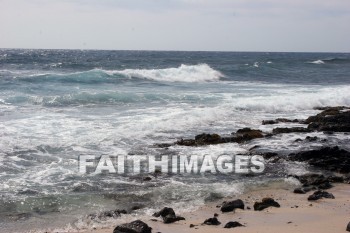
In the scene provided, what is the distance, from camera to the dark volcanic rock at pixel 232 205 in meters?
8.84

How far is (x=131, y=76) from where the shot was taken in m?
41.1

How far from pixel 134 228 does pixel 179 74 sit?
36360 mm

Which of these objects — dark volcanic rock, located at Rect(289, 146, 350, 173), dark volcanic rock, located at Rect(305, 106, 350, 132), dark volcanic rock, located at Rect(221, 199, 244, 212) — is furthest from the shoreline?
dark volcanic rock, located at Rect(305, 106, 350, 132)

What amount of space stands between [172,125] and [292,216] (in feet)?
31.7

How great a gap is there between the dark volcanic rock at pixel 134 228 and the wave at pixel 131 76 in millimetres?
28103

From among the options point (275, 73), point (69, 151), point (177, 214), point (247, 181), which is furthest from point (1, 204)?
point (275, 73)

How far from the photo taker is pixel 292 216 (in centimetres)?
852

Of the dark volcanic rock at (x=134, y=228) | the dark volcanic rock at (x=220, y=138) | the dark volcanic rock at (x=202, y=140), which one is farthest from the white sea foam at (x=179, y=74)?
the dark volcanic rock at (x=134, y=228)

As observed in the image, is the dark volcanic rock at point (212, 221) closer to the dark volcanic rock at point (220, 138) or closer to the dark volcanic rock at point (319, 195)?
the dark volcanic rock at point (319, 195)

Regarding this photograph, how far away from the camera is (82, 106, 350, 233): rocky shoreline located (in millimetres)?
8148

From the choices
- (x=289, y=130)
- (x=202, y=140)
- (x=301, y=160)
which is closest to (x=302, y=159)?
(x=301, y=160)

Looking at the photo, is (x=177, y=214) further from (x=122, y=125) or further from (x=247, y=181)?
(x=122, y=125)

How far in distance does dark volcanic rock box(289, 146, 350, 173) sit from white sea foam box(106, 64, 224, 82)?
1109 inches

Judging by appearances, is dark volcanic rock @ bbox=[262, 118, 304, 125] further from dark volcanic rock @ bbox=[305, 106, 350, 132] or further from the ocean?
dark volcanic rock @ bbox=[305, 106, 350, 132]
